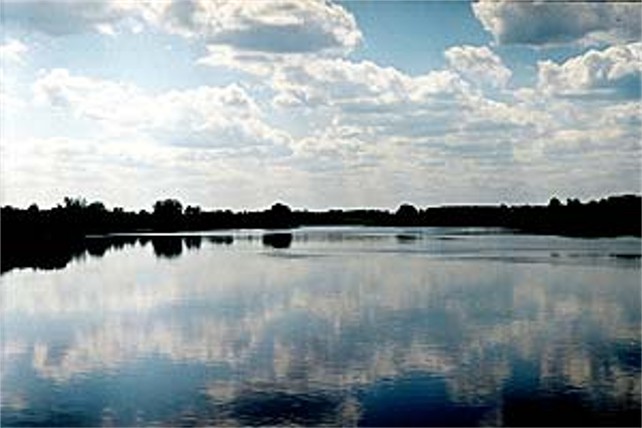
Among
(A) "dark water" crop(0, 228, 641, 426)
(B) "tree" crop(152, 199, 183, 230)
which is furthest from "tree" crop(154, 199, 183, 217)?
(A) "dark water" crop(0, 228, 641, 426)

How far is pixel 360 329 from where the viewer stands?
53.9ft

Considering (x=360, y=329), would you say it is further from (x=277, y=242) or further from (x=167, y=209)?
(x=167, y=209)

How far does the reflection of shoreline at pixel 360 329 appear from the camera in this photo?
12.4 meters

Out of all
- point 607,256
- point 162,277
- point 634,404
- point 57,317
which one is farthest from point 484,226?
point 634,404

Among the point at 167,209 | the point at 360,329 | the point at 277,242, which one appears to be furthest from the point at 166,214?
the point at 360,329

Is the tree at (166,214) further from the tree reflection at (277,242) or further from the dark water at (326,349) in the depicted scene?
the dark water at (326,349)

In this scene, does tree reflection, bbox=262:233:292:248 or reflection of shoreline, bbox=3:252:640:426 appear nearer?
reflection of shoreline, bbox=3:252:640:426

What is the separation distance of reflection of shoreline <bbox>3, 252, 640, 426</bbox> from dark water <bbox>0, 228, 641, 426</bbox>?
43mm

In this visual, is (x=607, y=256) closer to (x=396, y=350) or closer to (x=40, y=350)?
(x=396, y=350)

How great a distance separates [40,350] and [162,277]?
13412 millimetres

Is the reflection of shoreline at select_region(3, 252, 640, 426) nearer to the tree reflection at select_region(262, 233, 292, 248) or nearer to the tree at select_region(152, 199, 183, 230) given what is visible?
the tree reflection at select_region(262, 233, 292, 248)

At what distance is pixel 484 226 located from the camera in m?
100

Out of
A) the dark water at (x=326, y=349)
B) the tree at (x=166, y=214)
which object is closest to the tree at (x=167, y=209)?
the tree at (x=166, y=214)

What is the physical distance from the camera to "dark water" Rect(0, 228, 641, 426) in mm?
10625
